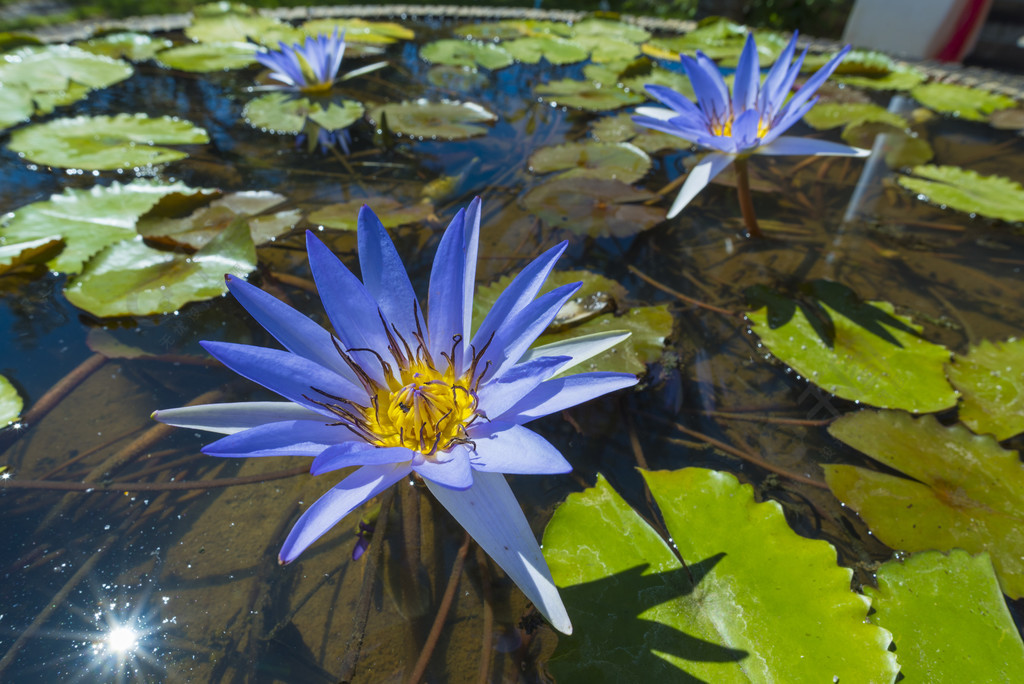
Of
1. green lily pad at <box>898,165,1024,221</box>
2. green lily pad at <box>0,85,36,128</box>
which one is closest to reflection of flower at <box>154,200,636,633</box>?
green lily pad at <box>898,165,1024,221</box>

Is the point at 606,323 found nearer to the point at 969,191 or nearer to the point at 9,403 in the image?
the point at 9,403

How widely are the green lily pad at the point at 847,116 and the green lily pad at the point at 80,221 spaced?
3646 mm

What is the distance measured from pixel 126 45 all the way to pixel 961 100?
6.23m

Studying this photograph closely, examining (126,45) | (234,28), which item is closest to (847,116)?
(234,28)

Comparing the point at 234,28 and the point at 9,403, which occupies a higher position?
the point at 234,28

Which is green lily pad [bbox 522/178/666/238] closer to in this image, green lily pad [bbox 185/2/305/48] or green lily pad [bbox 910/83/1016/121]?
green lily pad [bbox 910/83/1016/121]

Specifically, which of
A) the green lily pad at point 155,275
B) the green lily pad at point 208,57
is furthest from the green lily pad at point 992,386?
the green lily pad at point 208,57

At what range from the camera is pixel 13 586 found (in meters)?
1.22

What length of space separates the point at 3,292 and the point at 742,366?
109 inches

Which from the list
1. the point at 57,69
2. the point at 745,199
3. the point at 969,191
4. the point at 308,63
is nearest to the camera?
the point at 745,199

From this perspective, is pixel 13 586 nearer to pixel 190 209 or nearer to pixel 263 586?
pixel 263 586

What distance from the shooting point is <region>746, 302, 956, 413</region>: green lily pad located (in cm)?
164

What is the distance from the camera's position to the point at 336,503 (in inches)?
34.9

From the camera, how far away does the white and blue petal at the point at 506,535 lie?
91 centimetres
